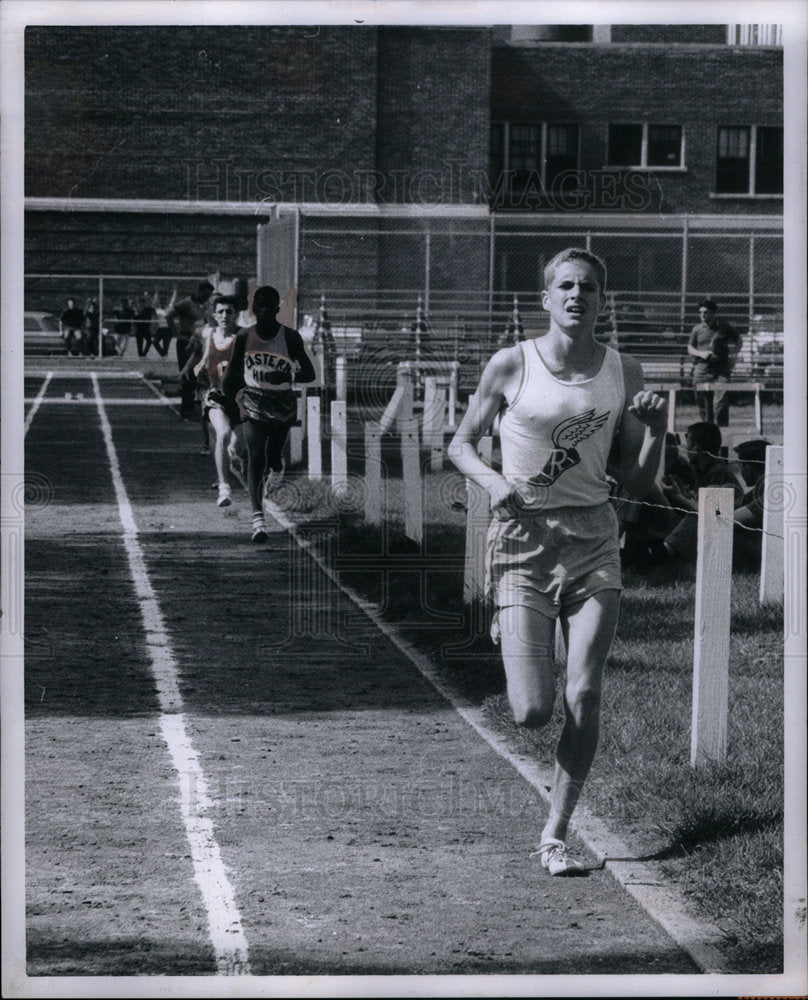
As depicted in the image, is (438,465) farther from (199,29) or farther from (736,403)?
(199,29)

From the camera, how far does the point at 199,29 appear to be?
599 cm

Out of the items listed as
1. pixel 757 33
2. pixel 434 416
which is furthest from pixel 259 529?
pixel 434 416

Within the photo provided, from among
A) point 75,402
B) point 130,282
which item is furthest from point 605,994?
point 130,282

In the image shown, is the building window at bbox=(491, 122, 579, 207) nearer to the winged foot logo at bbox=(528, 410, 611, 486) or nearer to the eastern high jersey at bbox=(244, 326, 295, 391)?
the eastern high jersey at bbox=(244, 326, 295, 391)

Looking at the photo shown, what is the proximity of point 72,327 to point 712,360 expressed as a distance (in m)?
8.28

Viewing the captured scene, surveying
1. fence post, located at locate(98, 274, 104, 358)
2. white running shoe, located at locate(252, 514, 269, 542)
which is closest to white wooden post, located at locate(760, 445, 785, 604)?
white running shoe, located at locate(252, 514, 269, 542)

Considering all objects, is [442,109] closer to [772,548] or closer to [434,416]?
[434,416]

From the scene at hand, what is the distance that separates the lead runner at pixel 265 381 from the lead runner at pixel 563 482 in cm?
103

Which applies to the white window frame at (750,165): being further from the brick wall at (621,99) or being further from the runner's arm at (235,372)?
the runner's arm at (235,372)

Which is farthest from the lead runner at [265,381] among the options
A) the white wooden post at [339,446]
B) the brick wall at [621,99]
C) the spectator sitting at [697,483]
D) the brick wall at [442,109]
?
the brick wall at [621,99]

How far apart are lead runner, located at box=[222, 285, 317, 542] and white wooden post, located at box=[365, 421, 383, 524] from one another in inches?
158

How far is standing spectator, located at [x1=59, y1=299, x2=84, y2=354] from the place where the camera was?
814cm

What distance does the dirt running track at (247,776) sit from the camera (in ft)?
17.6

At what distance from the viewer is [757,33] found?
18.0 feet
